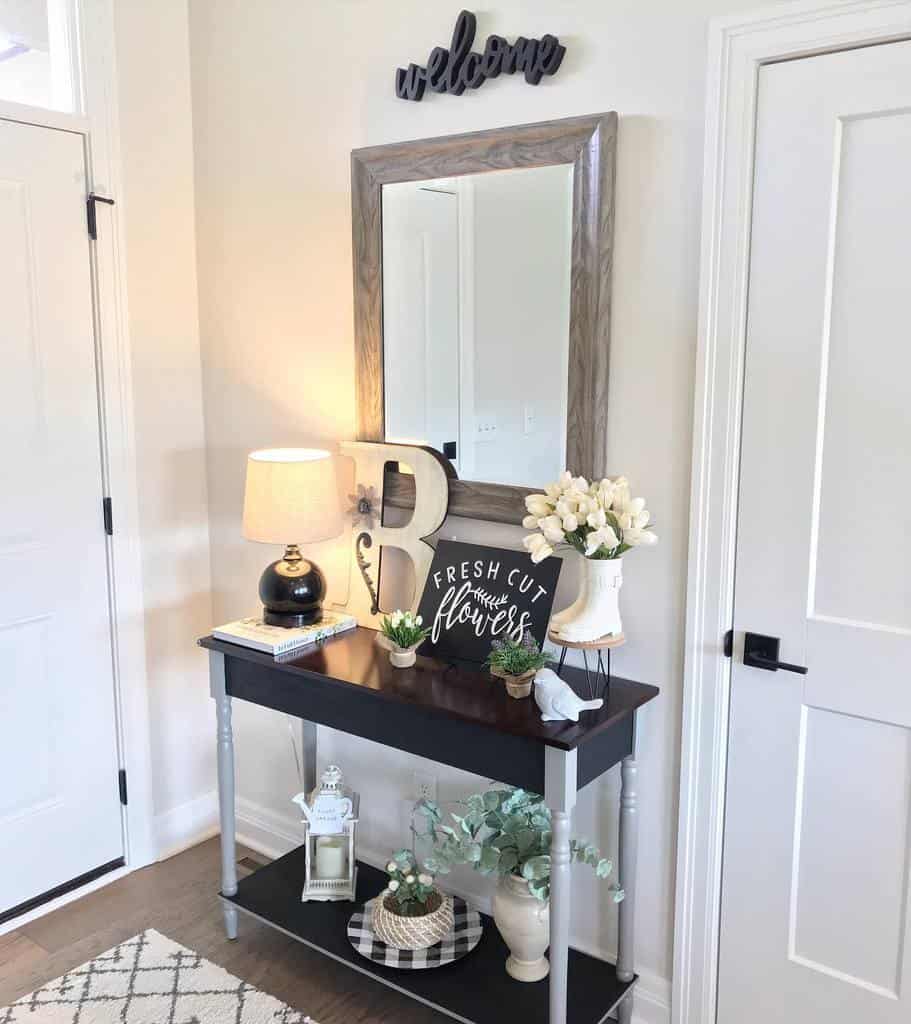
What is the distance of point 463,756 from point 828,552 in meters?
0.82

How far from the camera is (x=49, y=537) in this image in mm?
2627

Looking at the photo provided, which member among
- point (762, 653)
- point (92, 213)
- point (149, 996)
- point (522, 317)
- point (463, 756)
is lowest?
point (149, 996)

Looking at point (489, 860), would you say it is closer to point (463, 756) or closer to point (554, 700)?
point (463, 756)

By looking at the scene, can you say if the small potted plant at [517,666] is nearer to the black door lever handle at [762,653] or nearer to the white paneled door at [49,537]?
the black door lever handle at [762,653]

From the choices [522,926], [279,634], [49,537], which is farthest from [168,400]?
[522,926]

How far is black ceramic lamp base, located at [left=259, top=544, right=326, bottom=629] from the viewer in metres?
2.43

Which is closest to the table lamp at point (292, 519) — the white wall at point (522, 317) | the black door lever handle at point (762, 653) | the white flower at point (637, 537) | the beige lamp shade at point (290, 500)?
the beige lamp shade at point (290, 500)

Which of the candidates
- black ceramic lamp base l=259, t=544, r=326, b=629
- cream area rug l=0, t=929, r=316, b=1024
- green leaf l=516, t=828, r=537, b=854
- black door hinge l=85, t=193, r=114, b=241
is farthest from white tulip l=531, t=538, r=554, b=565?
black door hinge l=85, t=193, r=114, b=241

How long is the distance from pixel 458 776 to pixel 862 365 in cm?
138

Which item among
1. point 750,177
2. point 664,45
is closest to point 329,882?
point 750,177

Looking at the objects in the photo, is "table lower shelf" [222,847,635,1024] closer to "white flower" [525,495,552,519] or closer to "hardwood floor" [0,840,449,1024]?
"hardwood floor" [0,840,449,1024]

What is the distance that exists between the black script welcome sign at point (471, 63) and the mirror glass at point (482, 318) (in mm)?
198

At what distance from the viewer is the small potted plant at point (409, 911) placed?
2.23 meters

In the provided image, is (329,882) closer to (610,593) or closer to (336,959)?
(336,959)
